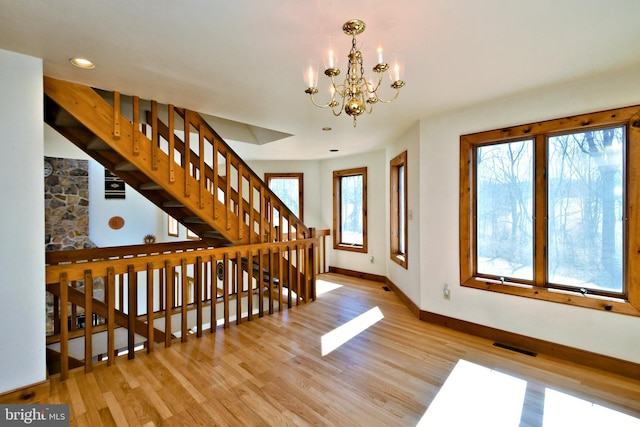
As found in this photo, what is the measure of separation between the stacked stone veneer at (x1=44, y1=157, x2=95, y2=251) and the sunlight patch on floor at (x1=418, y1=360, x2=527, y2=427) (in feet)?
23.6

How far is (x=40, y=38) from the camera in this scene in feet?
5.97

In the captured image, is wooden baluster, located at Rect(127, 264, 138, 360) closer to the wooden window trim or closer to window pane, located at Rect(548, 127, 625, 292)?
window pane, located at Rect(548, 127, 625, 292)

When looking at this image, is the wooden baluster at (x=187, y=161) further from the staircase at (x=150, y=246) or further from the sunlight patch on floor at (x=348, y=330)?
the sunlight patch on floor at (x=348, y=330)

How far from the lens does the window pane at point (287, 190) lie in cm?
639

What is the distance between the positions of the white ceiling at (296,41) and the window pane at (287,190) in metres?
3.57

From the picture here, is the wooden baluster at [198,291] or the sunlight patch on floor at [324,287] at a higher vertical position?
the wooden baluster at [198,291]

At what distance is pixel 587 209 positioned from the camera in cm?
254

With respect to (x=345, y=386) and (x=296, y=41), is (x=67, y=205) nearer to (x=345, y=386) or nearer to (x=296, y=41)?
(x=296, y=41)

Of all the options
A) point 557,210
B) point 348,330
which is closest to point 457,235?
point 557,210

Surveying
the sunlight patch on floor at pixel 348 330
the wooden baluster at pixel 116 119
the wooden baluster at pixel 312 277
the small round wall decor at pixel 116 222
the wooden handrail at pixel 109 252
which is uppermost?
the wooden baluster at pixel 116 119

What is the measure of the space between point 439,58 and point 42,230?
10.1 ft

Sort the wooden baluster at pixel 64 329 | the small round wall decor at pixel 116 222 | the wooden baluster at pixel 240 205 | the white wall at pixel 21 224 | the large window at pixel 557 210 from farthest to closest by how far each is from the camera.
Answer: the small round wall decor at pixel 116 222 → the wooden baluster at pixel 240 205 → the large window at pixel 557 210 → the wooden baluster at pixel 64 329 → the white wall at pixel 21 224

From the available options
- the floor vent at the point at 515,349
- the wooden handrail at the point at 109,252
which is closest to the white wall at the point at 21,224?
the wooden handrail at the point at 109,252

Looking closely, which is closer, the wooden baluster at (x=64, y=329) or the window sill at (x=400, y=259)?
the wooden baluster at (x=64, y=329)
